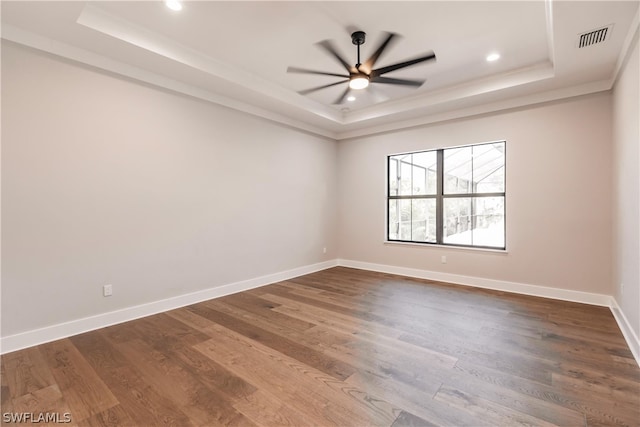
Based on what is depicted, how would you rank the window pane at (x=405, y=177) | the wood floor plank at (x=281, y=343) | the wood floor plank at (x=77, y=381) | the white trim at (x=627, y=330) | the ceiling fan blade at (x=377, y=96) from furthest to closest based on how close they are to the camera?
the window pane at (x=405, y=177) → the ceiling fan blade at (x=377, y=96) → the white trim at (x=627, y=330) → the wood floor plank at (x=281, y=343) → the wood floor plank at (x=77, y=381)

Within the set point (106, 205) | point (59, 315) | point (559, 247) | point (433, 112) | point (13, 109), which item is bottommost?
point (59, 315)

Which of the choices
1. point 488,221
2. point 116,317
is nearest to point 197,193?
point 116,317

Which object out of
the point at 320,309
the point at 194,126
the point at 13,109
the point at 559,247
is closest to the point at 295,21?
the point at 194,126

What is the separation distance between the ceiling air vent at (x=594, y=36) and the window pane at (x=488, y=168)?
180 centimetres

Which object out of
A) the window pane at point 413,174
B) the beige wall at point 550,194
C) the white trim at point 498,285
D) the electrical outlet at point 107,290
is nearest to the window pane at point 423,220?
the window pane at point 413,174

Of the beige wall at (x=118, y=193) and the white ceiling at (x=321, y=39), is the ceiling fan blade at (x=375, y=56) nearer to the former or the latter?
the white ceiling at (x=321, y=39)

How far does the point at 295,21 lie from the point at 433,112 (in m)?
2.91

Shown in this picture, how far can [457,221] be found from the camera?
197 inches

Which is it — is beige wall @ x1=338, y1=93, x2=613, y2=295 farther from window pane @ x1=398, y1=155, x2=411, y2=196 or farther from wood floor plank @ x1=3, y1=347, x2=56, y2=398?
wood floor plank @ x1=3, y1=347, x2=56, y2=398

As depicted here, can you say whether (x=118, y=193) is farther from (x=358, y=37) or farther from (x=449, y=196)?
(x=449, y=196)

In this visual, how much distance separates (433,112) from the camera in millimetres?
4844

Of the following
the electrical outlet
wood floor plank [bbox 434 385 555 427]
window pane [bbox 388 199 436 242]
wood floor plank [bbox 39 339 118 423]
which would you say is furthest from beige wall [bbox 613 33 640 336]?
the electrical outlet

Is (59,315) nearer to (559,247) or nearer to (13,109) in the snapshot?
(13,109)

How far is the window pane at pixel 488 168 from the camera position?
14.9 ft
